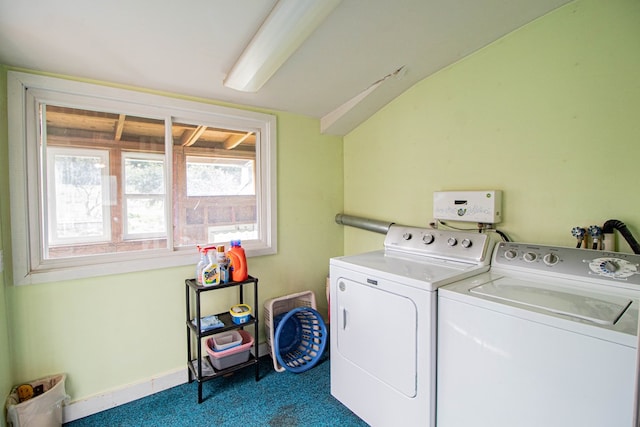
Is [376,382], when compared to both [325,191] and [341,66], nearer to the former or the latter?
[325,191]

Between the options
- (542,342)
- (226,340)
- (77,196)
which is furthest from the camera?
(226,340)

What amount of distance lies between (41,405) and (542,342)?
7.96ft

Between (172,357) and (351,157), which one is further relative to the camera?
(351,157)

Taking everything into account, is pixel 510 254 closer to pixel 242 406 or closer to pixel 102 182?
pixel 242 406

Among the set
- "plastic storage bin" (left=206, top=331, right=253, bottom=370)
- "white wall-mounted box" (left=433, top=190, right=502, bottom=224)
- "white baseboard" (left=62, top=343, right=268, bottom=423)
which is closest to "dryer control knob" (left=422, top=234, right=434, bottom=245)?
"white wall-mounted box" (left=433, top=190, right=502, bottom=224)

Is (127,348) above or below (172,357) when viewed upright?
above

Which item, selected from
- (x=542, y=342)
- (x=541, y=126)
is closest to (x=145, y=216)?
(x=542, y=342)

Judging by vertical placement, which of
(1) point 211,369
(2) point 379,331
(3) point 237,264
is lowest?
(1) point 211,369

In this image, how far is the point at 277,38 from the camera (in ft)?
5.12

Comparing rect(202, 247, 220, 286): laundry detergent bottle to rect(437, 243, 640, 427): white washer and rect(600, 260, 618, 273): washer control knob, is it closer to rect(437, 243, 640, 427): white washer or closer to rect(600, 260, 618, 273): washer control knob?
rect(437, 243, 640, 427): white washer

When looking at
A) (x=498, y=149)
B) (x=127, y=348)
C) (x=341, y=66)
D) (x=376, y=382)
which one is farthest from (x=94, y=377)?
(x=498, y=149)

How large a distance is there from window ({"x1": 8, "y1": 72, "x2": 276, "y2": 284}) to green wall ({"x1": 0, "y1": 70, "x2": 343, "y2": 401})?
0.09m

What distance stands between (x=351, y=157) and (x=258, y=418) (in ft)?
7.24

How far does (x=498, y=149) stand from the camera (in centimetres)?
192
